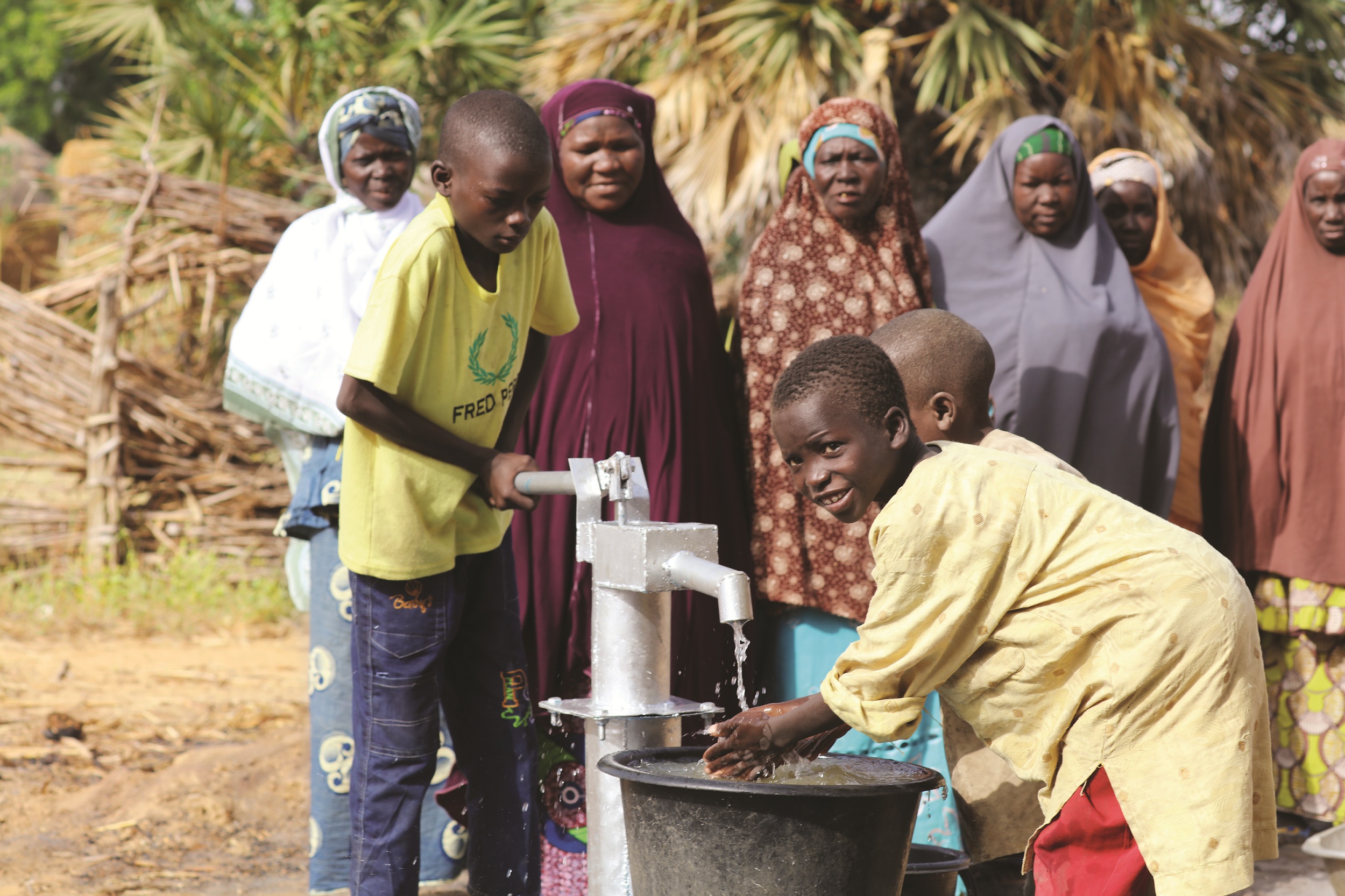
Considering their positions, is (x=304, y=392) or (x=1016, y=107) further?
(x=1016, y=107)

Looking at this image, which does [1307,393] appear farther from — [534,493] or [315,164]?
[315,164]

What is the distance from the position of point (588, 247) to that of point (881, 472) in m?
1.48

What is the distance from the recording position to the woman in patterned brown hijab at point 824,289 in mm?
3078

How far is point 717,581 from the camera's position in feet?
5.53

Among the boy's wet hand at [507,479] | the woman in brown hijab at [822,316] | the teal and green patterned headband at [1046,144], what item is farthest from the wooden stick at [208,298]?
the boy's wet hand at [507,479]

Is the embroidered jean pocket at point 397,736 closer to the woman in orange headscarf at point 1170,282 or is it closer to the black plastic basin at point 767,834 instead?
the black plastic basin at point 767,834

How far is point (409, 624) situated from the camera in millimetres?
2213

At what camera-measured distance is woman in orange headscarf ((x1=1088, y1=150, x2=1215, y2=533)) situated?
146 inches

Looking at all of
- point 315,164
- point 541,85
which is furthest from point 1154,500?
point 315,164

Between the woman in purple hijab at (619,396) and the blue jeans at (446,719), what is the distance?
567mm

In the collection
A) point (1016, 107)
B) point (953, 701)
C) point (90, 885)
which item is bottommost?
point (90, 885)

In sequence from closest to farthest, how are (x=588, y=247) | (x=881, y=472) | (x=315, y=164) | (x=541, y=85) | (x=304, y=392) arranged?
(x=881, y=472)
(x=304, y=392)
(x=588, y=247)
(x=541, y=85)
(x=315, y=164)

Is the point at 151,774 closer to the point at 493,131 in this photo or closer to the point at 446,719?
the point at 446,719

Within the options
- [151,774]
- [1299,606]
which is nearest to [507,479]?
[151,774]
